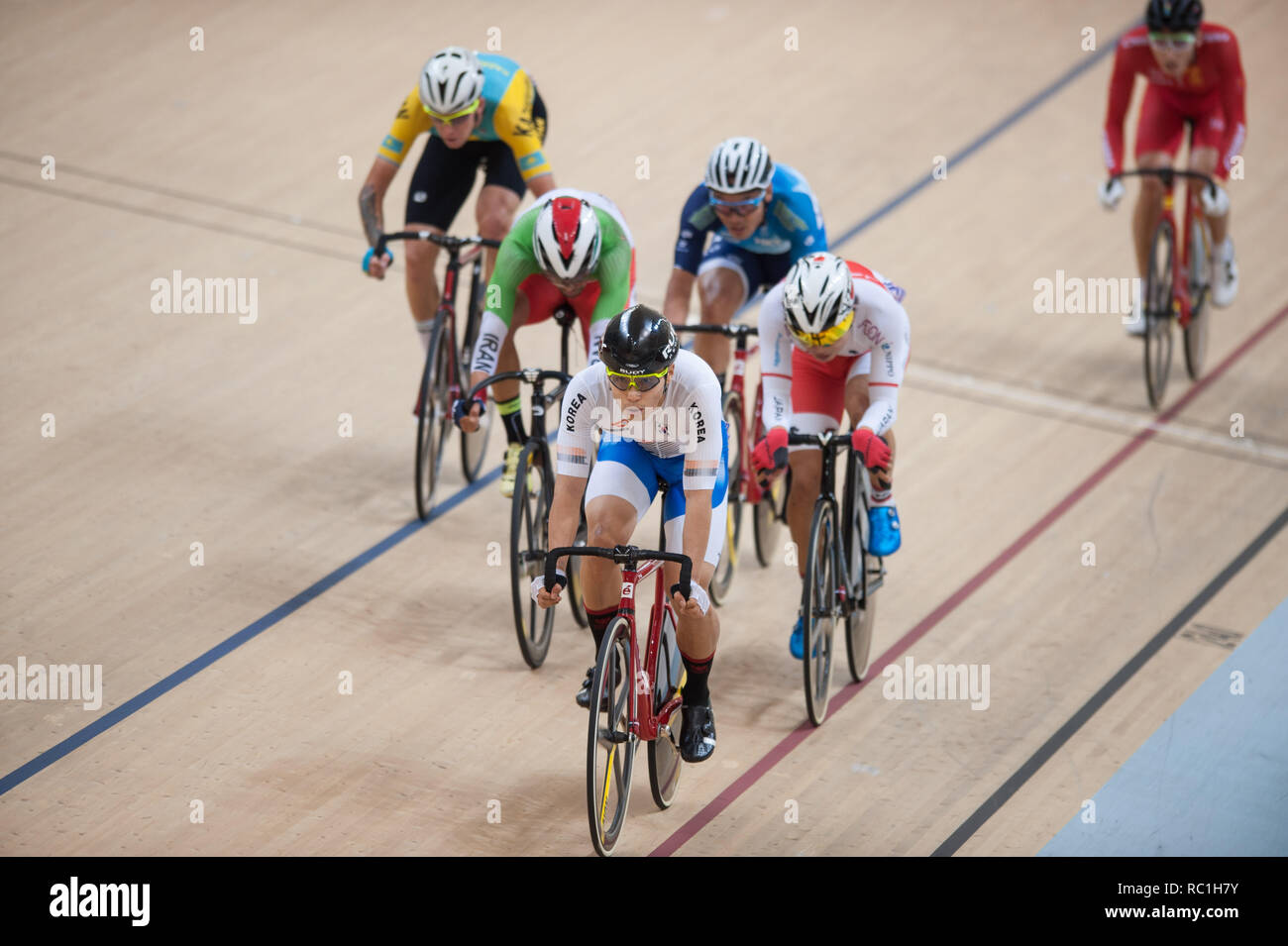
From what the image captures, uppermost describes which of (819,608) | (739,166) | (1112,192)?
(1112,192)

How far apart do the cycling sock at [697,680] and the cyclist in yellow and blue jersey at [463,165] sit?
1.97 meters

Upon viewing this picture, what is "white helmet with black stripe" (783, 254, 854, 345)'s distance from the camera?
14.0 feet

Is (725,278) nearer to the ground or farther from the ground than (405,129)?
nearer to the ground

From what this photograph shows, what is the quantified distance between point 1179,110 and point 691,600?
3.99 m

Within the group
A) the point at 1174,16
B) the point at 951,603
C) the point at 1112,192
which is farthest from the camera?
the point at 1112,192

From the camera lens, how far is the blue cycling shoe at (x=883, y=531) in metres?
4.72

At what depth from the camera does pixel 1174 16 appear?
6.16 metres

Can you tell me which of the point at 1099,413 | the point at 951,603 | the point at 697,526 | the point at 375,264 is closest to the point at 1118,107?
the point at 1099,413

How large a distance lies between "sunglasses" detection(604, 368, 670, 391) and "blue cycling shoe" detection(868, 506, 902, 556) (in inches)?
49.5

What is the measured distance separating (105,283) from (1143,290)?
4.42m

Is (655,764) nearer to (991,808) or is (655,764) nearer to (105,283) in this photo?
(991,808)

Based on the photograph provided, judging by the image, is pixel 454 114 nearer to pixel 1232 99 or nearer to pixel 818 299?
pixel 818 299

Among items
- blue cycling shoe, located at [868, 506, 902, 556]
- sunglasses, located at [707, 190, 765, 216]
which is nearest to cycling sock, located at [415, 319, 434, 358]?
sunglasses, located at [707, 190, 765, 216]

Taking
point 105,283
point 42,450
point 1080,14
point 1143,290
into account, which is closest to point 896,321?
point 1143,290
